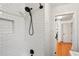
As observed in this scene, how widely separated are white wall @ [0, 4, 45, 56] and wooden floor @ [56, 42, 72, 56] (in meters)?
0.20

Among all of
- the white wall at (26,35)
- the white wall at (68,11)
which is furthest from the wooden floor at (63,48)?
the white wall at (26,35)

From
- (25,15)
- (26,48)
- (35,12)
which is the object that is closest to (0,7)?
(25,15)

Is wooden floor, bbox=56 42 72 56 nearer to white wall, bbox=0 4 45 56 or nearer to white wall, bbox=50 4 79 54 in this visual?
white wall, bbox=50 4 79 54

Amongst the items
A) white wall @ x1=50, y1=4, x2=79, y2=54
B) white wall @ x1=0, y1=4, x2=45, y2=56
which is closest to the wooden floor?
white wall @ x1=50, y1=4, x2=79, y2=54

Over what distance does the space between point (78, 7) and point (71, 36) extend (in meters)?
0.36

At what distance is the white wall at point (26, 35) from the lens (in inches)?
57.3

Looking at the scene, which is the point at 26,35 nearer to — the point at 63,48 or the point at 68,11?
the point at 63,48

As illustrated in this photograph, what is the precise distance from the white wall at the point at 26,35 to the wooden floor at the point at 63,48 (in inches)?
7.7

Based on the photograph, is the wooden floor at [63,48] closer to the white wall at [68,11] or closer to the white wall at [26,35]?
the white wall at [68,11]

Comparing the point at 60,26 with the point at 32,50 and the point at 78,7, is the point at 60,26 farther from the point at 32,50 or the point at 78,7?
the point at 32,50

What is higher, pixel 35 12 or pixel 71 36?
pixel 35 12

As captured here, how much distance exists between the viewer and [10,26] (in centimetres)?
146

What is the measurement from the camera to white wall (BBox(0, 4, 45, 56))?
1456 millimetres

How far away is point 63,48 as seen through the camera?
143 centimetres
